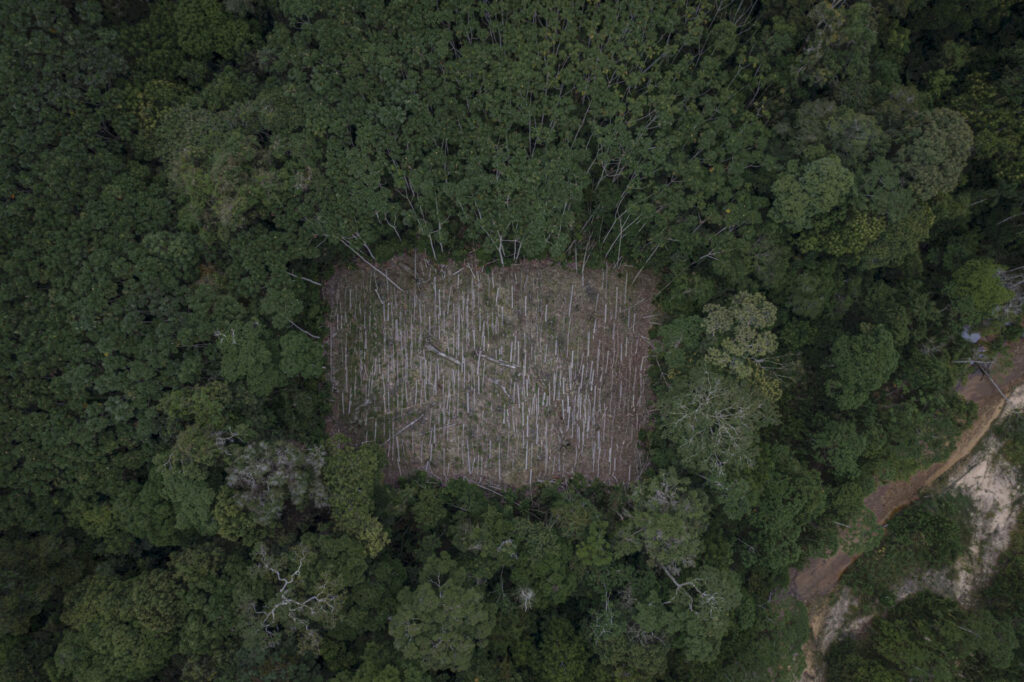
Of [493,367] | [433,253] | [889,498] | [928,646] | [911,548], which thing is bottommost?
[928,646]

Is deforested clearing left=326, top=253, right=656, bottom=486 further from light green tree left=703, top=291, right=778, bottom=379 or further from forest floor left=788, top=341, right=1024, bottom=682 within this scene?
forest floor left=788, top=341, right=1024, bottom=682

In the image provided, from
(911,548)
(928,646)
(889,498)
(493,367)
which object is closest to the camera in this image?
(928,646)

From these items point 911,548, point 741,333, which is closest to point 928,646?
point 911,548

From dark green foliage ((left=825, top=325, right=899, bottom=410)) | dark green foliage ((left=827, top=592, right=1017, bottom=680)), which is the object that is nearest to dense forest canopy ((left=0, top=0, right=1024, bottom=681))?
dark green foliage ((left=825, top=325, right=899, bottom=410))

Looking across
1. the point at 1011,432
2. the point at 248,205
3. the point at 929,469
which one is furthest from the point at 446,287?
the point at 1011,432

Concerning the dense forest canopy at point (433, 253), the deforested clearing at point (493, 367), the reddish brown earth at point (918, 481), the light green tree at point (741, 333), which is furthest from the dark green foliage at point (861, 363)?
the deforested clearing at point (493, 367)

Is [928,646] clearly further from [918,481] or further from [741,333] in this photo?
[741,333]

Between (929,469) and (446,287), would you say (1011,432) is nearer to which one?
(929,469)
